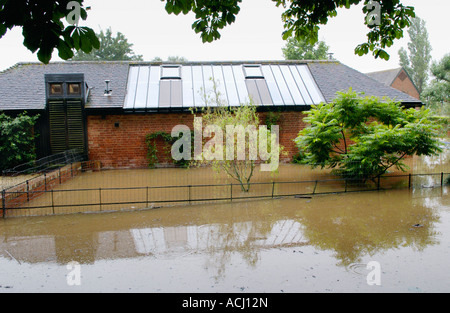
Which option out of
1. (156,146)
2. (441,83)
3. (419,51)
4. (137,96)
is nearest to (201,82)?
(137,96)

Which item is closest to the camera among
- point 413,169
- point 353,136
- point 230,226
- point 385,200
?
point 230,226

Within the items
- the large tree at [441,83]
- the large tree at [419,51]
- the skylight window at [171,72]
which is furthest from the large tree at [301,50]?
the large tree at [419,51]

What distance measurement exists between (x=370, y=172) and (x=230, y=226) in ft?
18.2

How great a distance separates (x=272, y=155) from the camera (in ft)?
30.3

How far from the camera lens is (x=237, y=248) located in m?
5.44

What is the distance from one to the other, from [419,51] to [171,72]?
4902 cm

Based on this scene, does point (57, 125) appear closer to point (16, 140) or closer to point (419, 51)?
point (16, 140)

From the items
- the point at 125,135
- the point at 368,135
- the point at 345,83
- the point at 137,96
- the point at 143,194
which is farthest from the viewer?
the point at 345,83

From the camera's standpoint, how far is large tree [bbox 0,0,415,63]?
87.7 inches

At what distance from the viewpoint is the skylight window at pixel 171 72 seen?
55.2 ft

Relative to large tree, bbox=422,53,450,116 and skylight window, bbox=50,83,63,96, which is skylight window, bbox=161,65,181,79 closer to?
skylight window, bbox=50,83,63,96

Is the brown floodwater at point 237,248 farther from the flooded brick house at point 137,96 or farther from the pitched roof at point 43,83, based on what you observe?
the pitched roof at point 43,83
